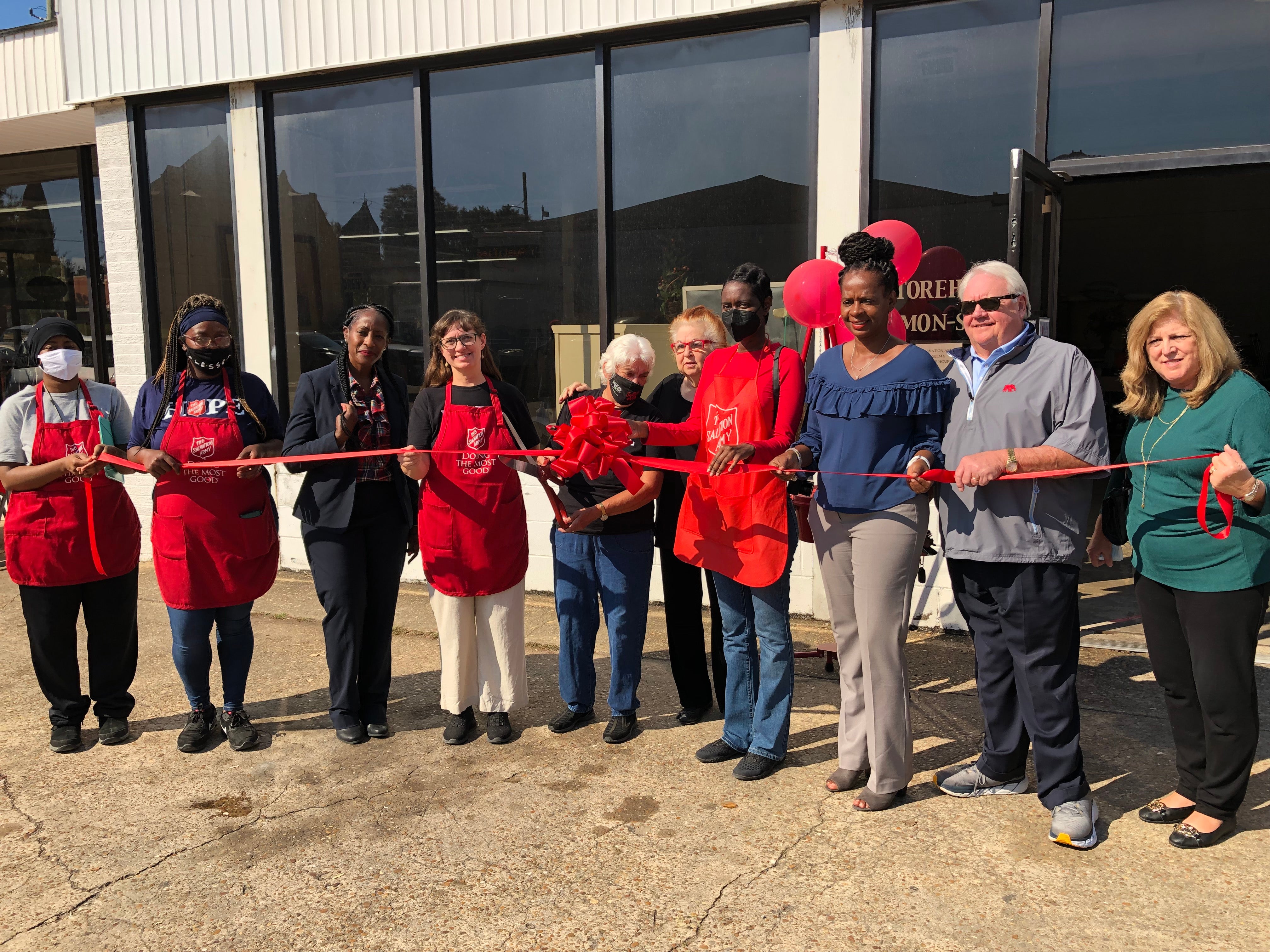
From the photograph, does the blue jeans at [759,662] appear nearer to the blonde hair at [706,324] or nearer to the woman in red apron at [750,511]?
the woman in red apron at [750,511]

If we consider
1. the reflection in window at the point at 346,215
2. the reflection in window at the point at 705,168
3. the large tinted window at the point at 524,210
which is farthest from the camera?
the reflection in window at the point at 346,215

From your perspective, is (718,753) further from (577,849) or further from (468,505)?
(468,505)

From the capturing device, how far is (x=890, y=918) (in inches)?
114

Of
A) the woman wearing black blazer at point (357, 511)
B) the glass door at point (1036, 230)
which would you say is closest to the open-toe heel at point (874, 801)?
the woman wearing black blazer at point (357, 511)

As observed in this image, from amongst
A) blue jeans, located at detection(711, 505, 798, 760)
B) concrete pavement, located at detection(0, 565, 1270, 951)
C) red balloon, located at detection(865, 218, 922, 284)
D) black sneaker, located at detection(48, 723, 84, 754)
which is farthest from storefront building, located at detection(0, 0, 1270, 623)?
black sneaker, located at detection(48, 723, 84, 754)

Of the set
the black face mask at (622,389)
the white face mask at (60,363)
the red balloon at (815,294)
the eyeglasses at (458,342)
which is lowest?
the black face mask at (622,389)

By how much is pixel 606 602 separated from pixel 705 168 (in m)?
3.51

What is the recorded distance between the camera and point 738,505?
3.79 m

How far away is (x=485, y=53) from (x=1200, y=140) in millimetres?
4659

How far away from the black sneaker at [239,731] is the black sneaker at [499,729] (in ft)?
3.44

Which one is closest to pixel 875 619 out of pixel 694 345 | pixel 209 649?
pixel 694 345

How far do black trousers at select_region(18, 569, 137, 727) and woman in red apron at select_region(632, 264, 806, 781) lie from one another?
260 cm

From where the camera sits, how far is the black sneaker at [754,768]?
3854mm

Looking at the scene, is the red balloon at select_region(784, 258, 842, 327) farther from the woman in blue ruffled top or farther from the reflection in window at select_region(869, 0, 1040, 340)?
the reflection in window at select_region(869, 0, 1040, 340)
